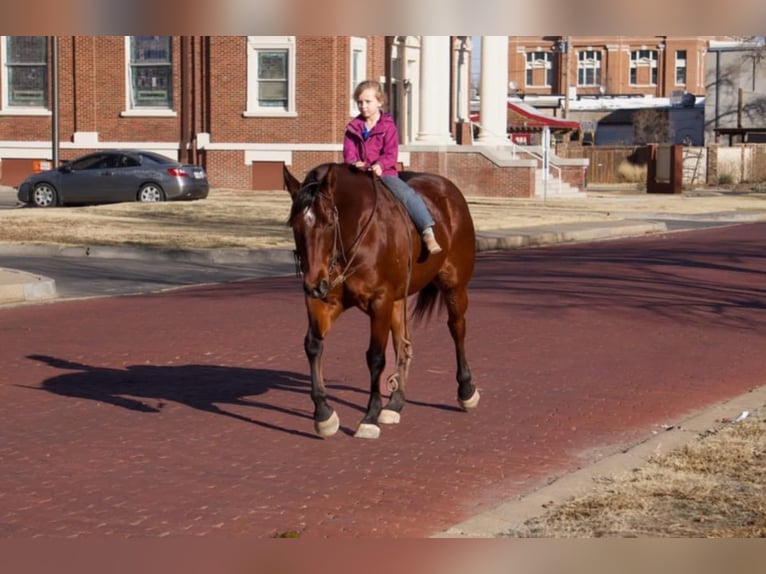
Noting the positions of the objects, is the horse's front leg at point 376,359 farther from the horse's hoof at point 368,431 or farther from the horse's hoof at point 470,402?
the horse's hoof at point 470,402

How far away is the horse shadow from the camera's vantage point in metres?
9.84

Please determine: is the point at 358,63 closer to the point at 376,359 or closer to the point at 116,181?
the point at 116,181

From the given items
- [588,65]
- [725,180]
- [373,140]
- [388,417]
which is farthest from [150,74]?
[588,65]

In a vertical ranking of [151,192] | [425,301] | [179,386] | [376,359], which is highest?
[151,192]

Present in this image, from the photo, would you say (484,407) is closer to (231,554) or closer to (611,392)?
(611,392)

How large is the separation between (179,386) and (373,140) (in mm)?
3204

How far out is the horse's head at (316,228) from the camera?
25.3 ft

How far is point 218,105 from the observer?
141ft

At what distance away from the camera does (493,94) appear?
162 feet

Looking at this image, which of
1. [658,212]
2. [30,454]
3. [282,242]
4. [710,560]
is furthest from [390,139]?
[658,212]

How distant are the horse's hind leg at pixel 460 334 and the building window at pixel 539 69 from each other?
101027 mm

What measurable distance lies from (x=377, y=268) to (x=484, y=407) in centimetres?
205

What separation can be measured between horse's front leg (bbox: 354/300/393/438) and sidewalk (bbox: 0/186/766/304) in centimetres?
902

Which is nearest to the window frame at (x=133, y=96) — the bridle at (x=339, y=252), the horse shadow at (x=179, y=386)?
the horse shadow at (x=179, y=386)
